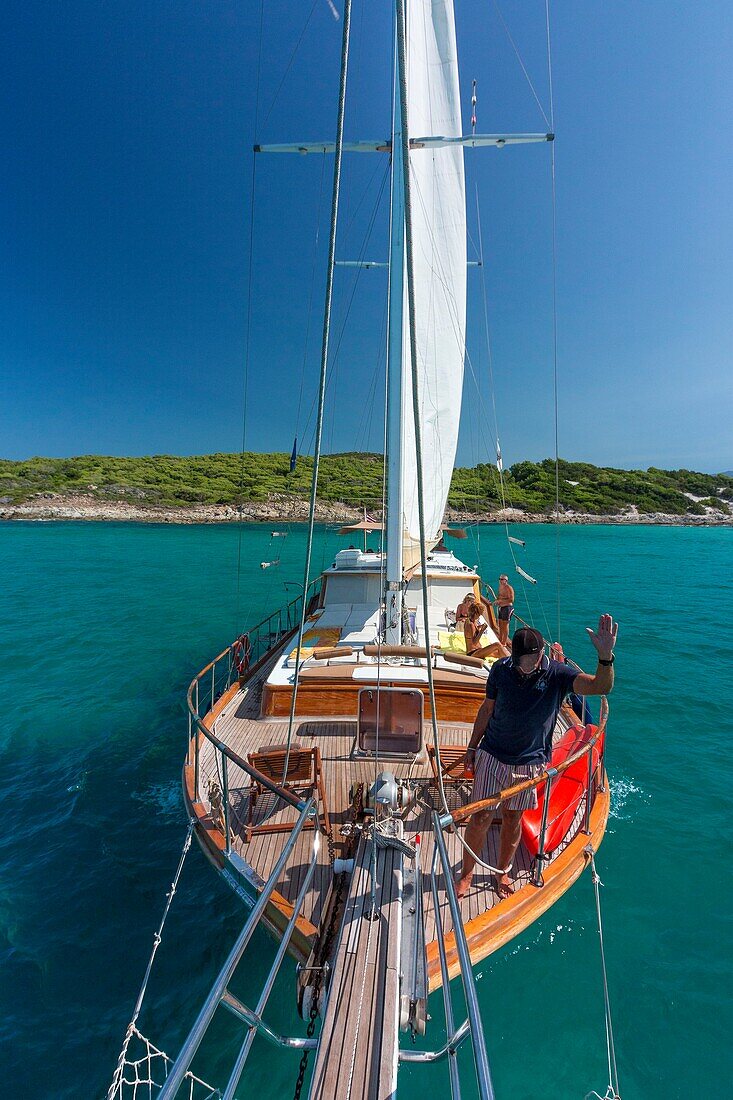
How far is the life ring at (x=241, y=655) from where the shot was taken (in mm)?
8391

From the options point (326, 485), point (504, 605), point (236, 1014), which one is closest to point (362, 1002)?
point (236, 1014)

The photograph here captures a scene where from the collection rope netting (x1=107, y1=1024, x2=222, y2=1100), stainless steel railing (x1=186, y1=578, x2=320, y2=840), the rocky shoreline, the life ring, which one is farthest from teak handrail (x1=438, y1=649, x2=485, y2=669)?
the rocky shoreline

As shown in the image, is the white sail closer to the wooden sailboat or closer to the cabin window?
the wooden sailboat

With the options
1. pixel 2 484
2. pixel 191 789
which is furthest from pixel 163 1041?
pixel 2 484

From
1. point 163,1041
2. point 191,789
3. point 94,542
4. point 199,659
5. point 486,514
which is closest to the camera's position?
point 163,1041

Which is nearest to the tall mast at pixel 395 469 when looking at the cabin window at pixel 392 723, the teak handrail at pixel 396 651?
the teak handrail at pixel 396 651

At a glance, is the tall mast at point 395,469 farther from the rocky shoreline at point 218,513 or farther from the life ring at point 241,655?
the rocky shoreline at point 218,513

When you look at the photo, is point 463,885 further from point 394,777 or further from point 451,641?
point 451,641

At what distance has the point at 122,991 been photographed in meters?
4.51

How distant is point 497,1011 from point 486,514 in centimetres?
7715

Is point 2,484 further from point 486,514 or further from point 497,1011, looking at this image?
point 497,1011

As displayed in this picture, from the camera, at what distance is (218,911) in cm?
537

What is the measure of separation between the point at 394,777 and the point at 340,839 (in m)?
0.72

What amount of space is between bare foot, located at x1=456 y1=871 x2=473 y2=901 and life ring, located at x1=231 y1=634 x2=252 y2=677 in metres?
5.18
